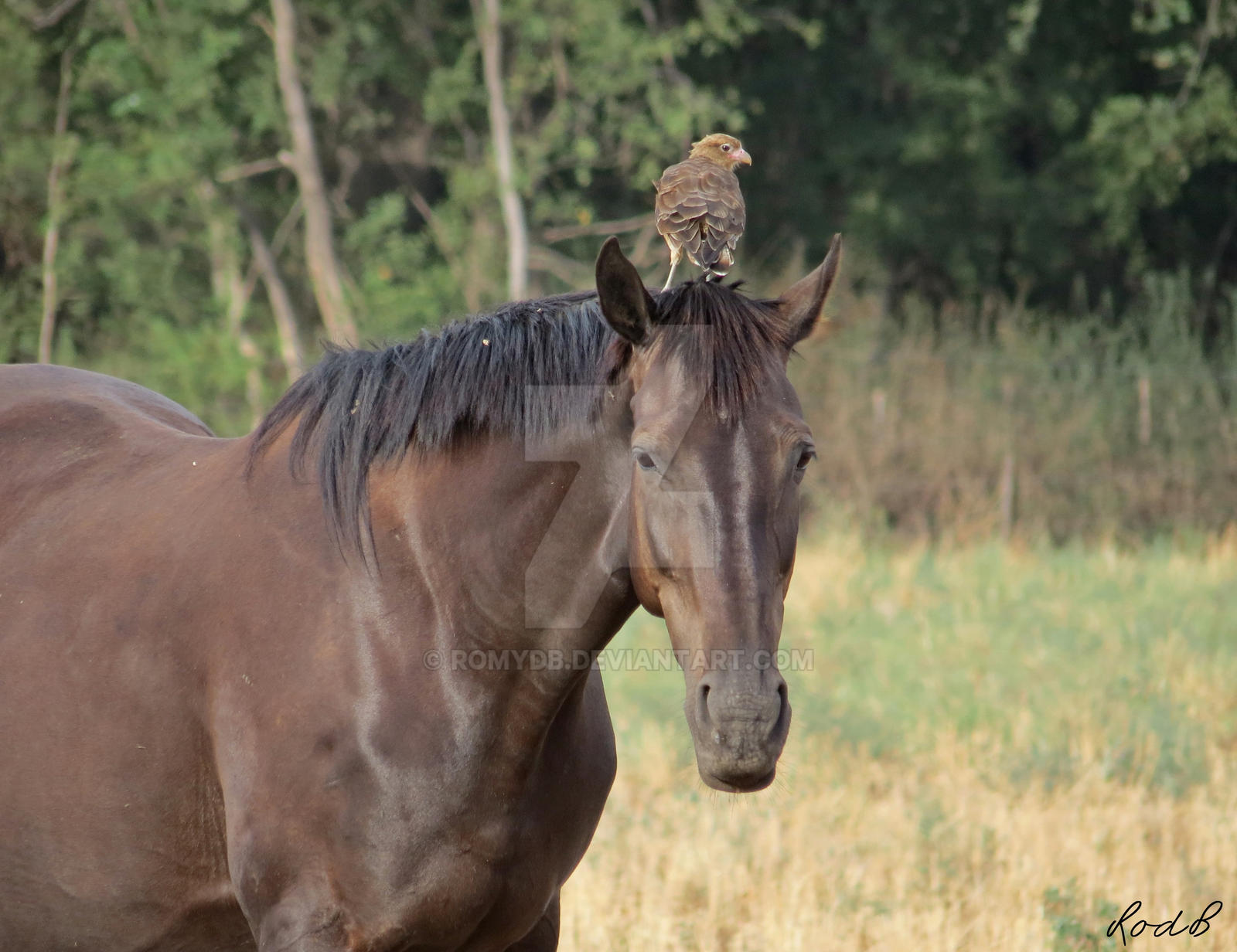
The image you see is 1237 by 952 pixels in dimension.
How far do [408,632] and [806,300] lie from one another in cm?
103

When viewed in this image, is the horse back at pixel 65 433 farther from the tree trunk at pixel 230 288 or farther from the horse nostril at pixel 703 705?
the tree trunk at pixel 230 288

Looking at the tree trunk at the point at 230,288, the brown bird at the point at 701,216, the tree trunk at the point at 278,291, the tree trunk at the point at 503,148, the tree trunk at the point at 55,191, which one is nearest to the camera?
the brown bird at the point at 701,216

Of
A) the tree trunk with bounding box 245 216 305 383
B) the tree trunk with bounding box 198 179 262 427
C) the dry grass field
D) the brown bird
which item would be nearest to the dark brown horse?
the brown bird

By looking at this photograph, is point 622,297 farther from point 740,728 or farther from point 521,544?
point 740,728

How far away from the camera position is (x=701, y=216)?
263 centimetres

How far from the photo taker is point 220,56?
16.9m

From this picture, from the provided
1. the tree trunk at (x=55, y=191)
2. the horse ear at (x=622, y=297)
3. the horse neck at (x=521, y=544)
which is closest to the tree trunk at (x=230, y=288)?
the tree trunk at (x=55, y=191)

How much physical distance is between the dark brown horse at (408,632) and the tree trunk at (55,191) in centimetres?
1553

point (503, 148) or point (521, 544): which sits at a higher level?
point (503, 148)

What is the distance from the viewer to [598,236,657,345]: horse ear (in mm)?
2336

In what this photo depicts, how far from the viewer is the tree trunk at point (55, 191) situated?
17281 mm

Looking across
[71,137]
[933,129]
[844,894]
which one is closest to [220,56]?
[71,137]

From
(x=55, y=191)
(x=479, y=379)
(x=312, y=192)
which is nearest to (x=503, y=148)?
(x=312, y=192)

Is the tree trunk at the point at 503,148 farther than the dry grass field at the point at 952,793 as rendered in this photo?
Yes
